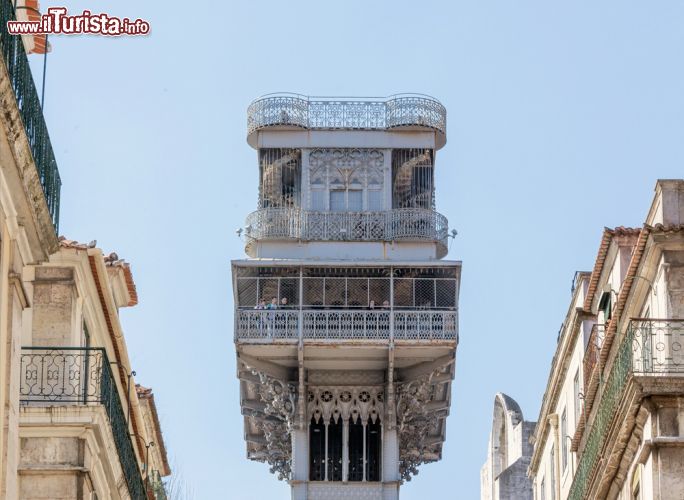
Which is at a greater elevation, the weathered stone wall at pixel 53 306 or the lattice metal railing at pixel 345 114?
the lattice metal railing at pixel 345 114

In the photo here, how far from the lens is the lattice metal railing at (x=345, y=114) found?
211ft

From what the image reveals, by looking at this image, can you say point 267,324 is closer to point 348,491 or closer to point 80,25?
point 348,491

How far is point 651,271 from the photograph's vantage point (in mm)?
29562

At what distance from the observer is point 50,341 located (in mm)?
28641

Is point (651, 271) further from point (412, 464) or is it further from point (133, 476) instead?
point (412, 464)

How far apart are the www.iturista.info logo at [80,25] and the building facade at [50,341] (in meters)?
0.97

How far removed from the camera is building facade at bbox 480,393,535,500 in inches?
2443

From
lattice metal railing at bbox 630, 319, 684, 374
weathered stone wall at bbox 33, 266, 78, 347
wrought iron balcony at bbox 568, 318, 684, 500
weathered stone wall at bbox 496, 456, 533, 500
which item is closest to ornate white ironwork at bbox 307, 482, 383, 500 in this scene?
weathered stone wall at bbox 496, 456, 533, 500

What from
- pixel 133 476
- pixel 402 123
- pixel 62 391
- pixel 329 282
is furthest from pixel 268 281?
pixel 62 391

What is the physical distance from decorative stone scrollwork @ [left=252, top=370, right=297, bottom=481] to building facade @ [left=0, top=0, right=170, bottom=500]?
26.7m

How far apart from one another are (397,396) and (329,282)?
368 cm

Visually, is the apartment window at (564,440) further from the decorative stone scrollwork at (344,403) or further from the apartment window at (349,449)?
the apartment window at (349,449)

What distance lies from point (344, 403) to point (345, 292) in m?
3.58

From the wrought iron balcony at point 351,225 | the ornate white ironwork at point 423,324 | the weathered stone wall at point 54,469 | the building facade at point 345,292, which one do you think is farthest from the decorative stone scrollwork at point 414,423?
the weathered stone wall at point 54,469
